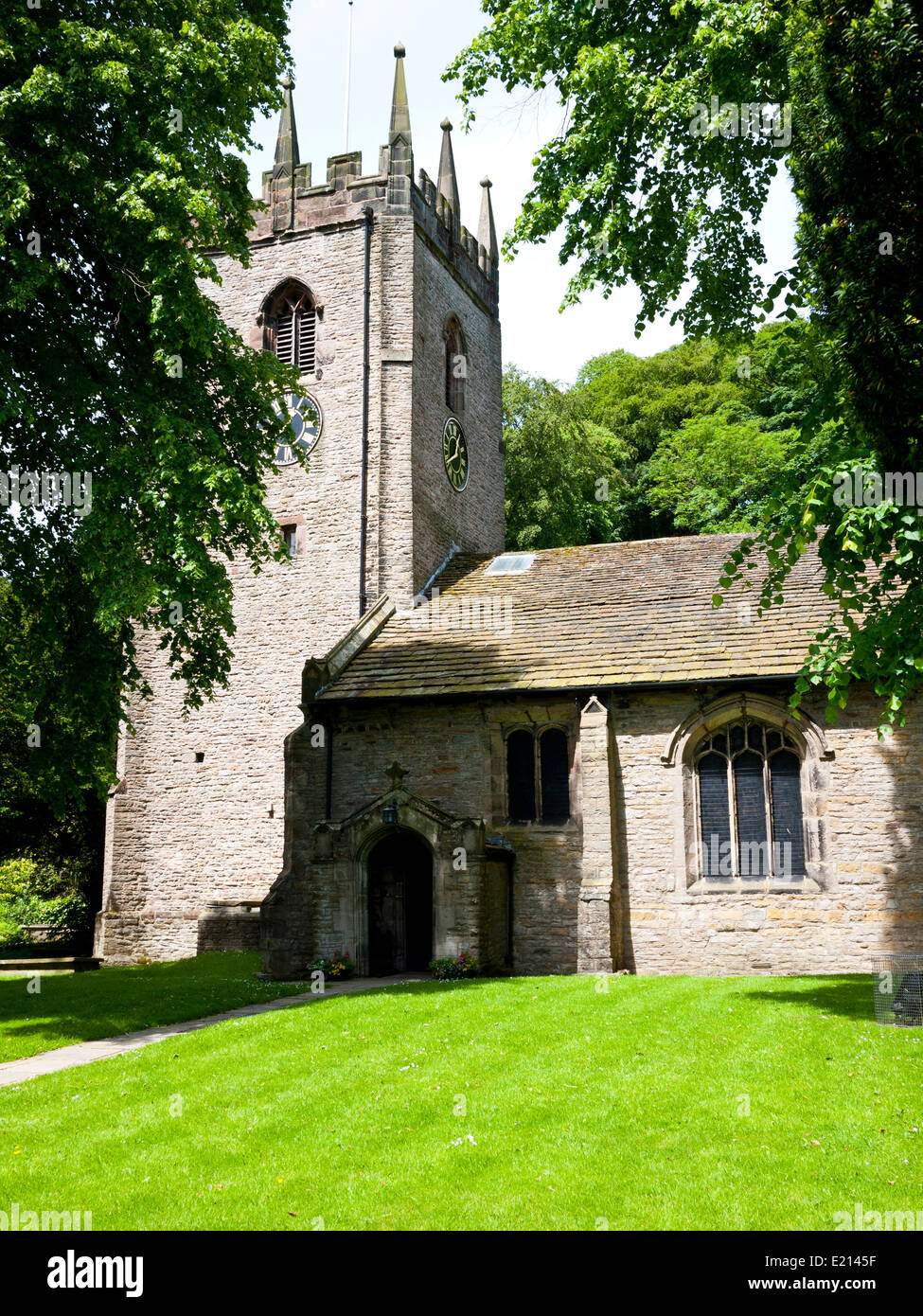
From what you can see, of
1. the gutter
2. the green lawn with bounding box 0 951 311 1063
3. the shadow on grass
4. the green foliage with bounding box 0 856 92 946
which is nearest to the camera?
the shadow on grass

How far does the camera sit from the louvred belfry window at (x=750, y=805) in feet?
56.5

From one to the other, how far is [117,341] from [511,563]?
11.0 metres

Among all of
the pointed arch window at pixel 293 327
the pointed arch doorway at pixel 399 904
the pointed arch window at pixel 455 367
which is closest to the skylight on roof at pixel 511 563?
the pointed arch window at pixel 455 367

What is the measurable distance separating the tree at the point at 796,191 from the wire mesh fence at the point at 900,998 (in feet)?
10.0

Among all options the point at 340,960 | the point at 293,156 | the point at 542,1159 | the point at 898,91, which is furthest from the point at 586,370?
the point at 542,1159

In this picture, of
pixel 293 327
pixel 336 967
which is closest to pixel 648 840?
pixel 336 967

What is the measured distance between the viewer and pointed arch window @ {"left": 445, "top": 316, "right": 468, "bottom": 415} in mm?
26969

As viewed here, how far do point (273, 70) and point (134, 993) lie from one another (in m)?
14.2

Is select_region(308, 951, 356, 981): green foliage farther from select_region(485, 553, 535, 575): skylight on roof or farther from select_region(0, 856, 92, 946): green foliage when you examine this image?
select_region(0, 856, 92, 946): green foliage

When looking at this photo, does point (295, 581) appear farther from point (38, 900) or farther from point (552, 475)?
point (38, 900)

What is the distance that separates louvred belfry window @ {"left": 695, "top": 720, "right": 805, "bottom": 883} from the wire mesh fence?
5072mm

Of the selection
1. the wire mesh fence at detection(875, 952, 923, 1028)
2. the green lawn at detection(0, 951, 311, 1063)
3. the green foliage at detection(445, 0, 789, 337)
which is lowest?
the green lawn at detection(0, 951, 311, 1063)

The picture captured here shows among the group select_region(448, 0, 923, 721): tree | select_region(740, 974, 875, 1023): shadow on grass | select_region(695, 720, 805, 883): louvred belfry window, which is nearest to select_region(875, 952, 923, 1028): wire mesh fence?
select_region(740, 974, 875, 1023): shadow on grass

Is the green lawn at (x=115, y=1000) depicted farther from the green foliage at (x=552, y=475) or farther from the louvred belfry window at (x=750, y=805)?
the green foliage at (x=552, y=475)
